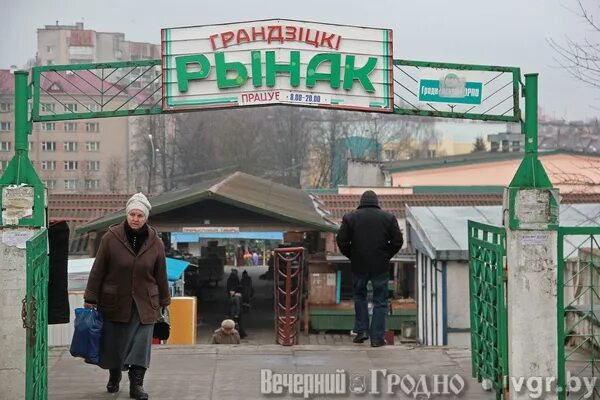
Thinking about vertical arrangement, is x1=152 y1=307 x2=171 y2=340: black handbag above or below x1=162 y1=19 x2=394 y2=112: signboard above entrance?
below

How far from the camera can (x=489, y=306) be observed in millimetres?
7566

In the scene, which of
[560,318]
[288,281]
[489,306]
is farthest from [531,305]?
[288,281]

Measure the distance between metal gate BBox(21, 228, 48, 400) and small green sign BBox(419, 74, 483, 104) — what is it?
3561 millimetres

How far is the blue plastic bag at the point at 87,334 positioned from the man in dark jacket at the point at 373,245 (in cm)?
370

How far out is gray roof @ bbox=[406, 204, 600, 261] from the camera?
15297mm

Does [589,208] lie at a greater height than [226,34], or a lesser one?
lesser

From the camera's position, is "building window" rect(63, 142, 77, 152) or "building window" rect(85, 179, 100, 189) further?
"building window" rect(63, 142, 77, 152)

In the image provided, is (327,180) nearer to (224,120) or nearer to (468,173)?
(224,120)

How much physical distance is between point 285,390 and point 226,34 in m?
3.12

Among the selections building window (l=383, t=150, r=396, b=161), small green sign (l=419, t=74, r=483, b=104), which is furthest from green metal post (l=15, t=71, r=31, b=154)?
building window (l=383, t=150, r=396, b=161)

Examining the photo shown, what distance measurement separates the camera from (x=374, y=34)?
8.28 meters

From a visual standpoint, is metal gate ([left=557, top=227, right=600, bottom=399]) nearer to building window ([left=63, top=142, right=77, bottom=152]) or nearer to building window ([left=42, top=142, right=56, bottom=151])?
building window ([left=42, top=142, right=56, bottom=151])

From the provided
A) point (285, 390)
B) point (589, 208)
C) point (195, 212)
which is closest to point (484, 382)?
point (285, 390)

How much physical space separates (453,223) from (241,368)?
869 cm
